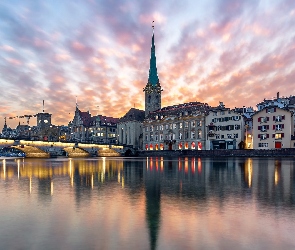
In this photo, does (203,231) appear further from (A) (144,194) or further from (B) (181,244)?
(A) (144,194)

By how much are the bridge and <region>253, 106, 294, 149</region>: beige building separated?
80288 mm

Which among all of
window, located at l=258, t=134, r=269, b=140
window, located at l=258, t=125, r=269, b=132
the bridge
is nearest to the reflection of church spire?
window, located at l=258, t=125, r=269, b=132

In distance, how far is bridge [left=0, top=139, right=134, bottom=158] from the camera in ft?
438

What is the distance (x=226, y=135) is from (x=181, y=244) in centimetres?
13075

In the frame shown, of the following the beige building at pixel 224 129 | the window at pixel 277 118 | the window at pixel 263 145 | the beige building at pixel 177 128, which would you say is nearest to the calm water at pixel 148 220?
the window at pixel 277 118

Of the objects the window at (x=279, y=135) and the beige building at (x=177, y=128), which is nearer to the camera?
the window at (x=279, y=135)

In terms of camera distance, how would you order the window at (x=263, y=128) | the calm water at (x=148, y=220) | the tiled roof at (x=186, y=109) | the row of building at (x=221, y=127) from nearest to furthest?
the calm water at (x=148, y=220), the row of building at (x=221, y=127), the window at (x=263, y=128), the tiled roof at (x=186, y=109)

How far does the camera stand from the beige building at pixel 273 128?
388 ft

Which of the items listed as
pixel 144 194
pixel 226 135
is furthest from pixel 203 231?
pixel 226 135

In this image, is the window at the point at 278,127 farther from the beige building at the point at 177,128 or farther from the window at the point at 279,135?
the beige building at the point at 177,128

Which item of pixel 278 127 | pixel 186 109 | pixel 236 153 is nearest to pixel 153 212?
pixel 236 153

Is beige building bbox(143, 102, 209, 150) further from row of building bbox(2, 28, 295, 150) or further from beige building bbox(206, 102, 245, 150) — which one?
beige building bbox(206, 102, 245, 150)

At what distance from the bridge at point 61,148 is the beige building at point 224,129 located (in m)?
56.9

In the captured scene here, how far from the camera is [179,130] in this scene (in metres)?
164
